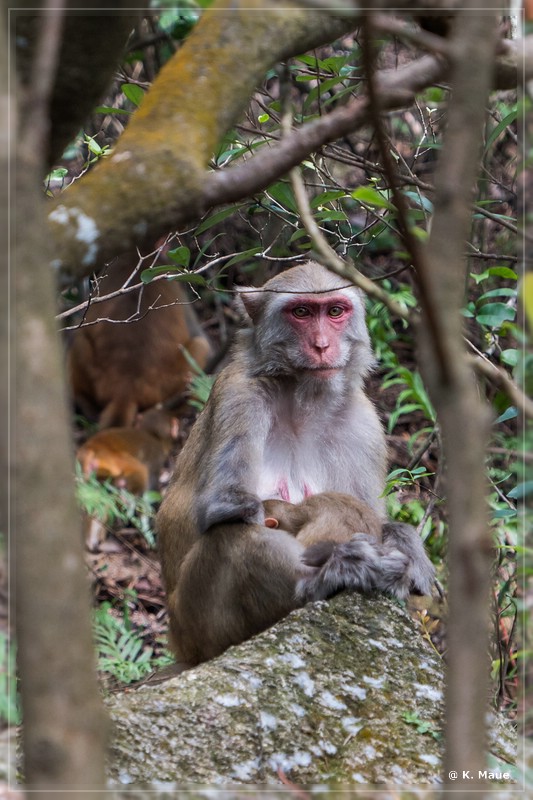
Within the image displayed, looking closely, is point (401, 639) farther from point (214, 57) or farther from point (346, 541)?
point (214, 57)

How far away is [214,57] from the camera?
2.49 meters

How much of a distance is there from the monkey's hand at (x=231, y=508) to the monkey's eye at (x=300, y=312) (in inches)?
39.6

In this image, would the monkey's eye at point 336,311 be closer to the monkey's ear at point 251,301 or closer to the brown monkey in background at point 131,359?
the monkey's ear at point 251,301

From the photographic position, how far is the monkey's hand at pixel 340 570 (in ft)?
14.2

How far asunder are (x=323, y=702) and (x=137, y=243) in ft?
6.66

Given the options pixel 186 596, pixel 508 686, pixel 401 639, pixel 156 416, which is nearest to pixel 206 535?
pixel 186 596

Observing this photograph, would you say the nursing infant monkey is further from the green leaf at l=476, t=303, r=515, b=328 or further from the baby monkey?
the green leaf at l=476, t=303, r=515, b=328

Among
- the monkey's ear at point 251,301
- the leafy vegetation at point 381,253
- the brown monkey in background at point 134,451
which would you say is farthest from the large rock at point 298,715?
the brown monkey in background at point 134,451

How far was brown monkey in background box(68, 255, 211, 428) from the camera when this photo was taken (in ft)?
31.7

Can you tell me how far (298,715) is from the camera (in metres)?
3.47

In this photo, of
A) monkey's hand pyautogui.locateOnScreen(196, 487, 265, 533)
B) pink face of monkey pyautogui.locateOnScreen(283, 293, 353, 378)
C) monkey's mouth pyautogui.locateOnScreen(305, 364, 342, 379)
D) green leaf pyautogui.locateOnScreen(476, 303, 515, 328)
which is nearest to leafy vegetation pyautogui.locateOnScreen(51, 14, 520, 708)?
green leaf pyautogui.locateOnScreen(476, 303, 515, 328)

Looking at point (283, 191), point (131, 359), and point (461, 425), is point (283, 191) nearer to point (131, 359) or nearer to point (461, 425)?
point (461, 425)

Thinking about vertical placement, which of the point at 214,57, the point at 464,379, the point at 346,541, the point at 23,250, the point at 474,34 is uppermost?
the point at 214,57

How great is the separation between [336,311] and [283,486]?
3.23 feet
